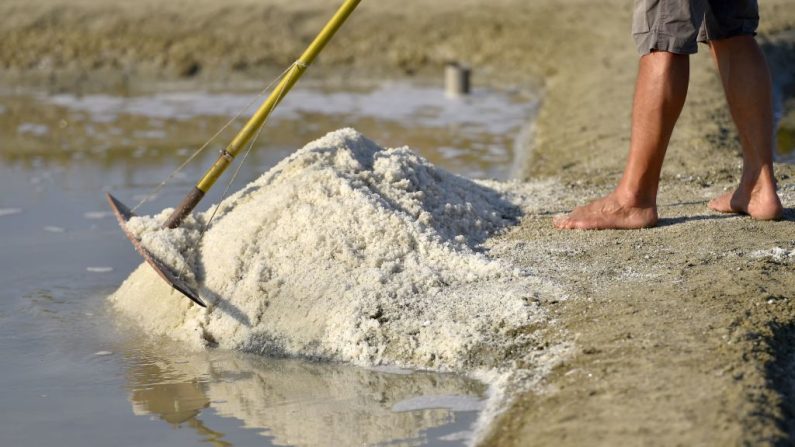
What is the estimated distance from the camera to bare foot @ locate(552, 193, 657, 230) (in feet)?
12.3

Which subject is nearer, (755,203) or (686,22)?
(686,22)

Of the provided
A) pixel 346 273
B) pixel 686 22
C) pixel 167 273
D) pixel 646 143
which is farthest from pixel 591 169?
pixel 167 273

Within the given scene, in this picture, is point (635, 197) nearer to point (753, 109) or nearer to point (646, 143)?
point (646, 143)

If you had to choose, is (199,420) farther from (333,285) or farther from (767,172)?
(767,172)

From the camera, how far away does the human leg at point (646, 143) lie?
141 inches

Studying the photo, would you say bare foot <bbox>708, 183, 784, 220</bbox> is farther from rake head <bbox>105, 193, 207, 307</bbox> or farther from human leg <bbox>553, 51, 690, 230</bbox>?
rake head <bbox>105, 193, 207, 307</bbox>

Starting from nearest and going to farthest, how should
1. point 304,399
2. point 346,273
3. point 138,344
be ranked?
point 304,399, point 346,273, point 138,344

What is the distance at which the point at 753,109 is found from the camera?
3.77 m

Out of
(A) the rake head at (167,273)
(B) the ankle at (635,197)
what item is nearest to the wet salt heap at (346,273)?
(A) the rake head at (167,273)

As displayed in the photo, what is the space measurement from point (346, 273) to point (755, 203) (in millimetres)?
1428

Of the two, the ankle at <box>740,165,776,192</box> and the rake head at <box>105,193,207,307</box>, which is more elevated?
the ankle at <box>740,165,776,192</box>

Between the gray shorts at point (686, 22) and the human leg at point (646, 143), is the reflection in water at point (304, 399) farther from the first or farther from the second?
the gray shorts at point (686, 22)

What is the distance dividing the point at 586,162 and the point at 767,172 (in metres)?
1.87

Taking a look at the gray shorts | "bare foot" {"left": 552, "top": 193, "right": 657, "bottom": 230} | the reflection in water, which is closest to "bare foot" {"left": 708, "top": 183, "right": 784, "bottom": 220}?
"bare foot" {"left": 552, "top": 193, "right": 657, "bottom": 230}
